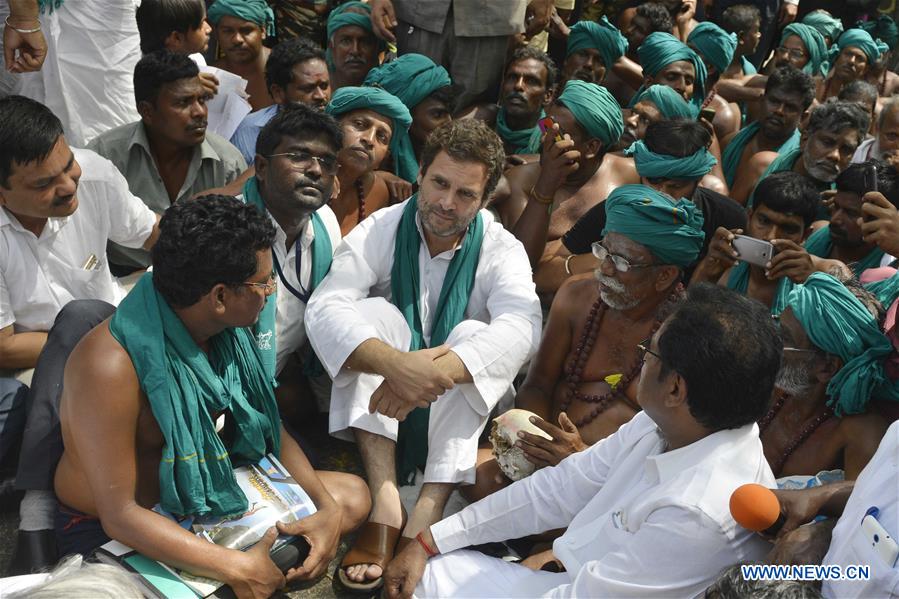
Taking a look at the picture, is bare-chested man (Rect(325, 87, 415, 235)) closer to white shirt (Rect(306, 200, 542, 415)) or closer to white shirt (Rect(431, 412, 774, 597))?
white shirt (Rect(306, 200, 542, 415))

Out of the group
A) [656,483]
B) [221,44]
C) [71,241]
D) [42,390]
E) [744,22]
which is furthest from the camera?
[744,22]

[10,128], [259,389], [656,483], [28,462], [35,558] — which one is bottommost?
[35,558]

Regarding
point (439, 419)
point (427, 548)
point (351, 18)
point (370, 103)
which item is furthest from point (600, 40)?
point (427, 548)

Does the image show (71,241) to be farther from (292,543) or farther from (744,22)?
(744,22)

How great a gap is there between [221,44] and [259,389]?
160 inches

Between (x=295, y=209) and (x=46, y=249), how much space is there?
1.08 m

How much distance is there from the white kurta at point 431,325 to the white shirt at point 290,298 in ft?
0.53

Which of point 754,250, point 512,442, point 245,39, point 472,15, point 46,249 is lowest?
point 512,442

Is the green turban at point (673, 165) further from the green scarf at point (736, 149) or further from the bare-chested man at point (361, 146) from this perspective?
the green scarf at point (736, 149)

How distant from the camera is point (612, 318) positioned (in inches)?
156

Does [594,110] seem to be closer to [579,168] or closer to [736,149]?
[579,168]

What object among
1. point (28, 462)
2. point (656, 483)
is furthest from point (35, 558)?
point (656, 483)

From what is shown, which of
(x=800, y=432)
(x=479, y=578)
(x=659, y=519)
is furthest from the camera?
(x=800, y=432)

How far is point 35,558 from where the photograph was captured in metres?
3.25
